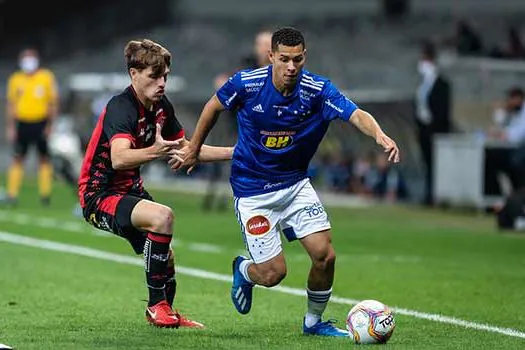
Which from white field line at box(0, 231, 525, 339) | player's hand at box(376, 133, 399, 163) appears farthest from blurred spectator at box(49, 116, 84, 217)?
player's hand at box(376, 133, 399, 163)

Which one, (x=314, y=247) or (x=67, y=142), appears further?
(x=67, y=142)

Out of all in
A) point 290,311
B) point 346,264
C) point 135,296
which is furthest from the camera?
point 346,264

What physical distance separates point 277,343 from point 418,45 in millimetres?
31039

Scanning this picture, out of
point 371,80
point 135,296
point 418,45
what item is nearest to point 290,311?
point 135,296

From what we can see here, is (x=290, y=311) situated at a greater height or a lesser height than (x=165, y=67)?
lesser

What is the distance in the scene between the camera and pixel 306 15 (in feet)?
148

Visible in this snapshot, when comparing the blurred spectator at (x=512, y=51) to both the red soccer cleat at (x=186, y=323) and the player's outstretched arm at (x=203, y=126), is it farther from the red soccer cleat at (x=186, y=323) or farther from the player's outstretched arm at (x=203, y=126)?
the red soccer cleat at (x=186, y=323)

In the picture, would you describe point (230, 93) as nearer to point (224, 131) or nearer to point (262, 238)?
point (262, 238)

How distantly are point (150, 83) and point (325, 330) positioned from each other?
199cm

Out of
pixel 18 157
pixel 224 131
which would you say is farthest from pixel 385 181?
pixel 18 157

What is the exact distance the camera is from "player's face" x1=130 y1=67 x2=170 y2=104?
9273 millimetres

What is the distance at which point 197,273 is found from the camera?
13.9 metres

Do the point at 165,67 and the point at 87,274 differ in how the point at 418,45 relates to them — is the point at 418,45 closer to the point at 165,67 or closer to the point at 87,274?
the point at 87,274

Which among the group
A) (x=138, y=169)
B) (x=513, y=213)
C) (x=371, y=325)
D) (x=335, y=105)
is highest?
(x=335, y=105)
